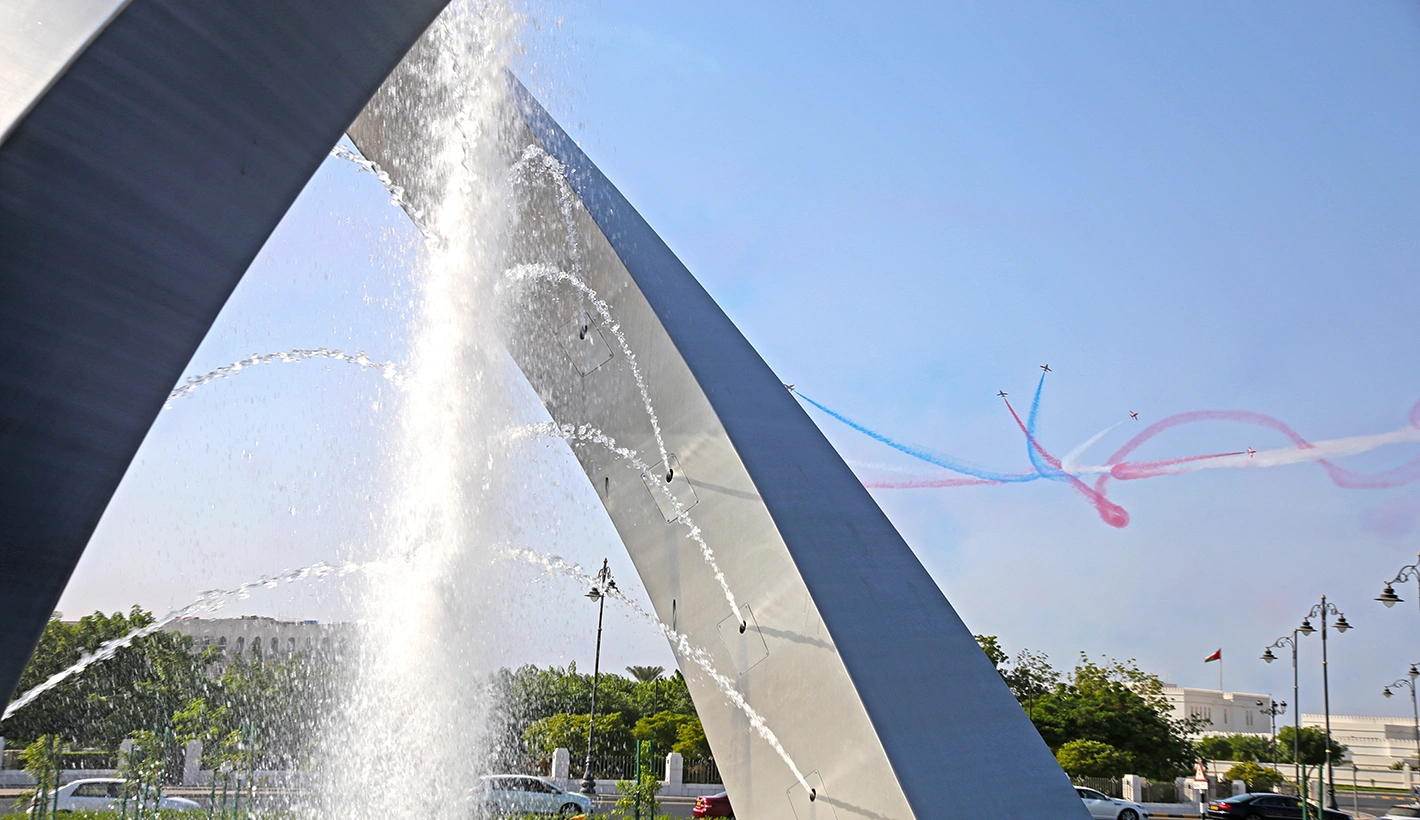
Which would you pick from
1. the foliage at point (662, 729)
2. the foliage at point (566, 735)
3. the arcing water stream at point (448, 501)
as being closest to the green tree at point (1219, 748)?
the foliage at point (662, 729)

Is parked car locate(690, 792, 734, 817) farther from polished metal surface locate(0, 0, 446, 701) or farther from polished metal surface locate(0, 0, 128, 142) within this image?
polished metal surface locate(0, 0, 128, 142)

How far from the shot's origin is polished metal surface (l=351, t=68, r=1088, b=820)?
4855mm

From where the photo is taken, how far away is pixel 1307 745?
177 feet

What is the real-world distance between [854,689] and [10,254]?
12.4ft

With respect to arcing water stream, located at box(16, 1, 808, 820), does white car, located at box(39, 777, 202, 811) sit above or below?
below

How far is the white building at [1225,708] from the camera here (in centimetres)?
7394

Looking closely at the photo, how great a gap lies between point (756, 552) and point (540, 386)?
8.10 ft

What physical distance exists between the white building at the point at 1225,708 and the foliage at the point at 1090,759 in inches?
1875

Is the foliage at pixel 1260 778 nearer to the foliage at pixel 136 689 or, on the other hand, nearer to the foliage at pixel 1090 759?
the foliage at pixel 1090 759

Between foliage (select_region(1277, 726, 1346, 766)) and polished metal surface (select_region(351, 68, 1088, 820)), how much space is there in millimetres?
50485

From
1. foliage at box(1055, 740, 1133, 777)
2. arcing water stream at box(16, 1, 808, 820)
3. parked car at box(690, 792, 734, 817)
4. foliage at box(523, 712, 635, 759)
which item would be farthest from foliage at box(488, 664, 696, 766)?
arcing water stream at box(16, 1, 808, 820)

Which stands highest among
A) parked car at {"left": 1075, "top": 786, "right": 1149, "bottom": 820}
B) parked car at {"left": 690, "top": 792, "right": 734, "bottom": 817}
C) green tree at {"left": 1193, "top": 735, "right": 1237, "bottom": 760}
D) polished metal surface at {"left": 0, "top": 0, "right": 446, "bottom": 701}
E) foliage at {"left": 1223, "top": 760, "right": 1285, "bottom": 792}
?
polished metal surface at {"left": 0, "top": 0, "right": 446, "bottom": 701}

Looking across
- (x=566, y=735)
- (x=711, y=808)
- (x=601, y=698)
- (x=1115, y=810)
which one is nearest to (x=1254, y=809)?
(x=1115, y=810)

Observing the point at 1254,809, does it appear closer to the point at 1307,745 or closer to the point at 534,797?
the point at 534,797
